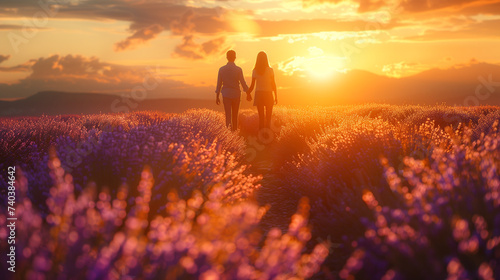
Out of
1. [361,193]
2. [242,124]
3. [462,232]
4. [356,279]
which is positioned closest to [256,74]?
[242,124]

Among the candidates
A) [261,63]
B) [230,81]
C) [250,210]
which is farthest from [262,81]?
[250,210]

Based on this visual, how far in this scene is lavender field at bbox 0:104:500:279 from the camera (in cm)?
226

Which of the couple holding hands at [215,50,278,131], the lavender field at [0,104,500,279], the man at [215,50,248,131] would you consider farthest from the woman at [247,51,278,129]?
the lavender field at [0,104,500,279]

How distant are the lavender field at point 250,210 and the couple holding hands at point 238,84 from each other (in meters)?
3.04

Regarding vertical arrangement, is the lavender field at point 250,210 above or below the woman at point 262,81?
below

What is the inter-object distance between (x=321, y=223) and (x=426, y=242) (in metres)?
1.88

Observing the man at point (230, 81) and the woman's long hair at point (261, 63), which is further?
the woman's long hair at point (261, 63)

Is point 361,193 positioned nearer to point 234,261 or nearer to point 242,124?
point 234,261

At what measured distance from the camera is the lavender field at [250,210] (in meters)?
2.26

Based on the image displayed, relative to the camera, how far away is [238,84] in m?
11.0

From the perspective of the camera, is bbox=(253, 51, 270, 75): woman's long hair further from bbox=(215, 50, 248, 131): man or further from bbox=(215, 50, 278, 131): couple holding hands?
bbox=(215, 50, 248, 131): man

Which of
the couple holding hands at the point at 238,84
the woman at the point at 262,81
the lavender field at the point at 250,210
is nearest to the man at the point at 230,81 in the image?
the couple holding hands at the point at 238,84

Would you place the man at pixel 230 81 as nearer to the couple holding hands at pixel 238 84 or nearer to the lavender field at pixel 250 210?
the couple holding hands at pixel 238 84

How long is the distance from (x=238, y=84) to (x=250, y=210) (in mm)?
8684
